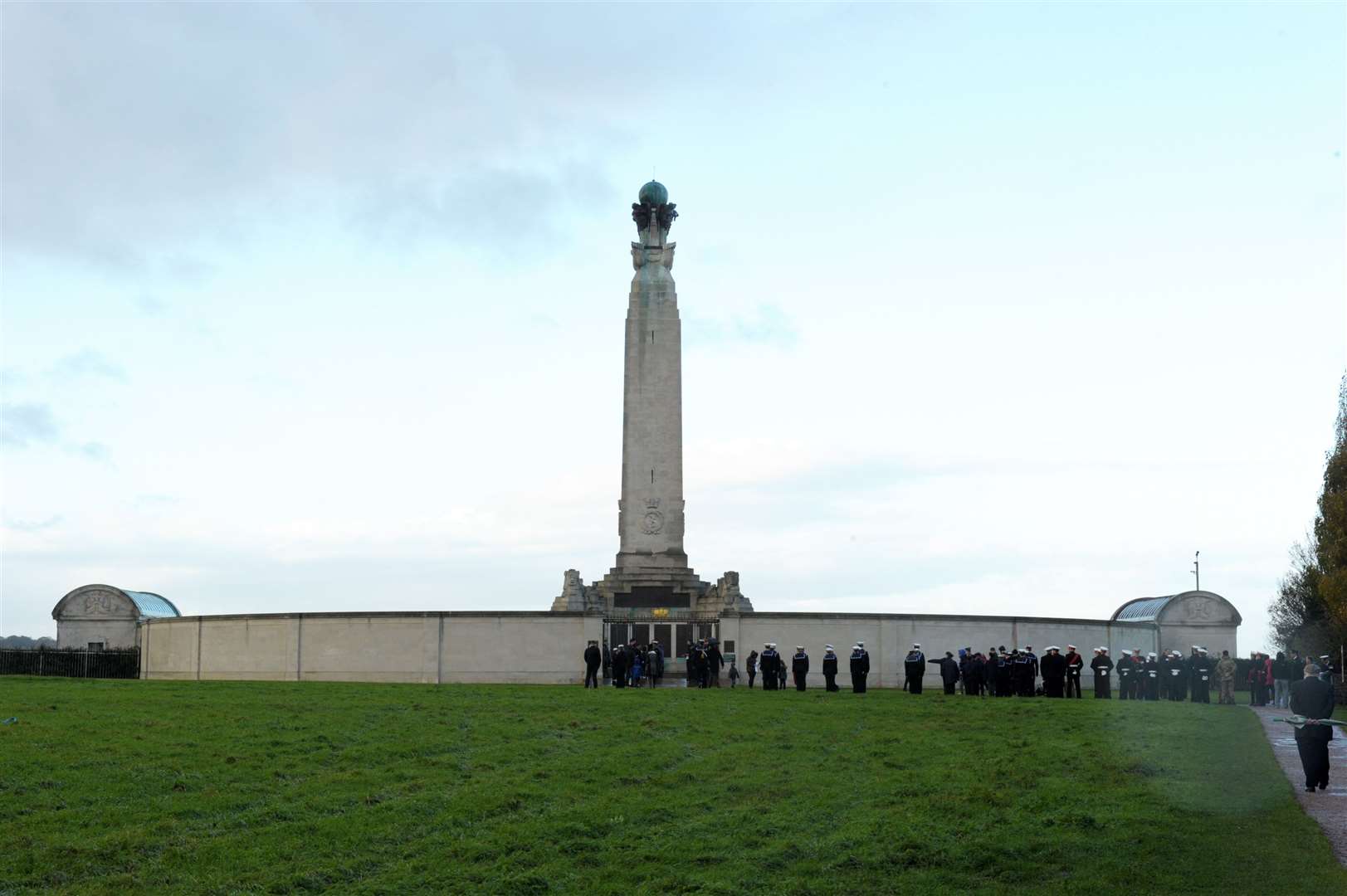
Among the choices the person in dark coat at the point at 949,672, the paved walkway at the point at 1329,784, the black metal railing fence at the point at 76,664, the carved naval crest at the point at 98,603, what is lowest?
the paved walkway at the point at 1329,784

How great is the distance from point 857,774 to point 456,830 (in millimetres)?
6477

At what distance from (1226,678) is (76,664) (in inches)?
1527

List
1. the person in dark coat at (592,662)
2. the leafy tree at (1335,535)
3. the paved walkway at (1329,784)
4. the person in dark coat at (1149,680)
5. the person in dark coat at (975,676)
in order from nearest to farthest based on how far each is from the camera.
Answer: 1. the paved walkway at (1329,784)
2. the person in dark coat at (975,676)
3. the person in dark coat at (592,662)
4. the person in dark coat at (1149,680)
5. the leafy tree at (1335,535)

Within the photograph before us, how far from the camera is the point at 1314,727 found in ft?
70.3

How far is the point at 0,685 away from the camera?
130ft

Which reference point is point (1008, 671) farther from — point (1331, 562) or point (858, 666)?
point (1331, 562)

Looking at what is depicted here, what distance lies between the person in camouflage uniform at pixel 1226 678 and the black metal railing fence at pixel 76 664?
36633 mm

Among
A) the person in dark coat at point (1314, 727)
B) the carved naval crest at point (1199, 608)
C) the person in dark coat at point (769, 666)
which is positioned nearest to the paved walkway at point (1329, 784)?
the person in dark coat at point (1314, 727)

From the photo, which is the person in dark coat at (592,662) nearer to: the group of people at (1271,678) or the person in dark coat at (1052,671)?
the person in dark coat at (1052,671)

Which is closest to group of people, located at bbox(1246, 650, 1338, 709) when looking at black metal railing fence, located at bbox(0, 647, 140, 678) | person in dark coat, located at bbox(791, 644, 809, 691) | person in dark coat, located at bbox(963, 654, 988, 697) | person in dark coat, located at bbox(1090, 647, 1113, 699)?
person in dark coat, located at bbox(1090, 647, 1113, 699)

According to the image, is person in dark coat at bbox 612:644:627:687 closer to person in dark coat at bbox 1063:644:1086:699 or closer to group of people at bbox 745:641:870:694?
group of people at bbox 745:641:870:694

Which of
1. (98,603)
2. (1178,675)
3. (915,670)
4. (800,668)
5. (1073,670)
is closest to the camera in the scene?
(915,670)

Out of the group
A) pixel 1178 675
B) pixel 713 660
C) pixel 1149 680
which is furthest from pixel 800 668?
pixel 1178 675

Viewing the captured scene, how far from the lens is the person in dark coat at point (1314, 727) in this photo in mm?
21453
